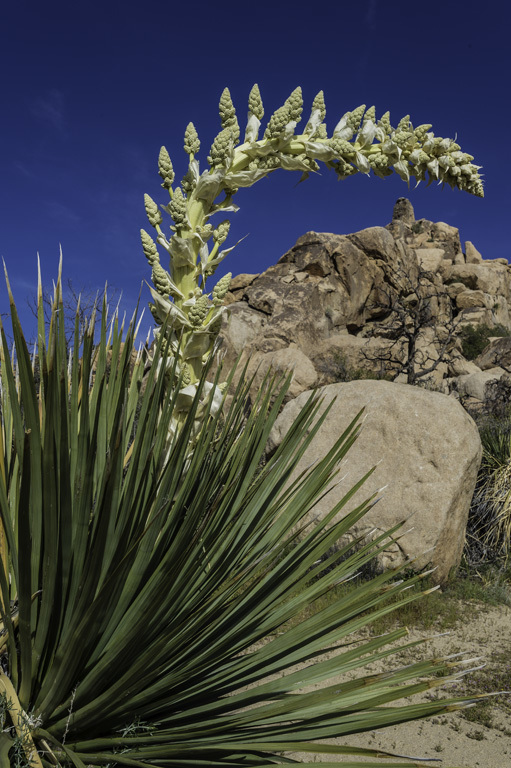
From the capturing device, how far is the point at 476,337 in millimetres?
27734

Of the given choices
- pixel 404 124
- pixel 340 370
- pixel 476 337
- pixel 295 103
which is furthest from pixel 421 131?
pixel 476 337

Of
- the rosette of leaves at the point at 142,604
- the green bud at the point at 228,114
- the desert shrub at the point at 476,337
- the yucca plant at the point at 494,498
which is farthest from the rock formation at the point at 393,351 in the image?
the desert shrub at the point at 476,337

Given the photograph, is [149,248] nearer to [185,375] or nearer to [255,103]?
[185,375]

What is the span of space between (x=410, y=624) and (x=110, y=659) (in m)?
4.76

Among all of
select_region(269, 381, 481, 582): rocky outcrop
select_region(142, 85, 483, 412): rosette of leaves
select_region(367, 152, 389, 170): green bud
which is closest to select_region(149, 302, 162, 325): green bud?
select_region(142, 85, 483, 412): rosette of leaves

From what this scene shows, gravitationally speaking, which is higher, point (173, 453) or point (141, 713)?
point (173, 453)

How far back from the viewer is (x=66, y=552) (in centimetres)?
123

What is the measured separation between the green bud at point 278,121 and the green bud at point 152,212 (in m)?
0.37

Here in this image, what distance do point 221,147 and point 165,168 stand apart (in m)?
0.17

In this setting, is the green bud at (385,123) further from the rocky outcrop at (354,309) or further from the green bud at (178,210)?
the rocky outcrop at (354,309)

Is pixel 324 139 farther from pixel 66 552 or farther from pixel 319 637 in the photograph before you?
pixel 319 637

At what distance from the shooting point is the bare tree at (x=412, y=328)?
11.5 m

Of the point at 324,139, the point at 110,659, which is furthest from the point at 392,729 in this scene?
the point at 324,139

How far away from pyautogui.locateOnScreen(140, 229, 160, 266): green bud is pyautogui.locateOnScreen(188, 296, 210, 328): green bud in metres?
0.17
